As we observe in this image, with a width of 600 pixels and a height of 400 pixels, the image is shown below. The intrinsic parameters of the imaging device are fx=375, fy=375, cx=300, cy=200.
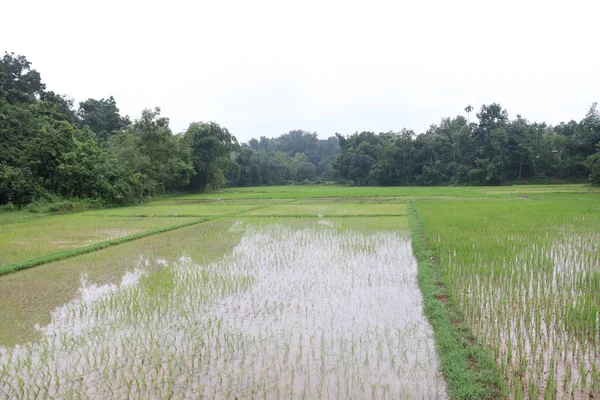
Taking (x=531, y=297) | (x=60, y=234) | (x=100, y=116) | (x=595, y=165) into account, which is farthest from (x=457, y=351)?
(x=100, y=116)

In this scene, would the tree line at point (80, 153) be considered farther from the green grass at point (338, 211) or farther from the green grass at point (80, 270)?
the green grass at point (80, 270)

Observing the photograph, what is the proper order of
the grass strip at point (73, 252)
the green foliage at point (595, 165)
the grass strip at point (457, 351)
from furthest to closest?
the green foliage at point (595, 165) → the grass strip at point (73, 252) → the grass strip at point (457, 351)

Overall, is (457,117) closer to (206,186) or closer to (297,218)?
(206,186)

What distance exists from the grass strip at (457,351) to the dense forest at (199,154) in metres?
18.2

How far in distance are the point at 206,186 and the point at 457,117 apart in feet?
109

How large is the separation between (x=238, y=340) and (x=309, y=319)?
842mm

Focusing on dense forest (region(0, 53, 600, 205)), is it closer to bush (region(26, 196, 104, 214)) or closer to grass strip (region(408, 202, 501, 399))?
bush (region(26, 196, 104, 214))

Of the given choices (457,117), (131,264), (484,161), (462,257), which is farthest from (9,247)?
(457,117)

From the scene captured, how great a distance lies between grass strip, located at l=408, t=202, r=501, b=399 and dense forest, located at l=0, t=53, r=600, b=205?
18.2 meters

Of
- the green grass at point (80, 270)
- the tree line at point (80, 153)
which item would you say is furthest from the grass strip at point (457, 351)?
the tree line at point (80, 153)

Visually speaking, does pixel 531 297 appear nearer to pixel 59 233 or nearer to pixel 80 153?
pixel 59 233

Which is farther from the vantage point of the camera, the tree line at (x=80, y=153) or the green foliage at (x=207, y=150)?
the green foliage at (x=207, y=150)

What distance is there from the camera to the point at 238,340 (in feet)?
11.7

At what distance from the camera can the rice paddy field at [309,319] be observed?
9.25ft
